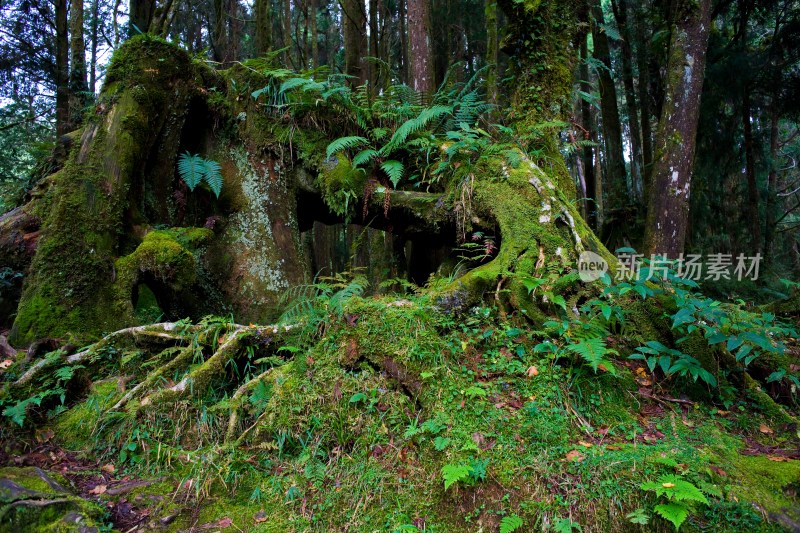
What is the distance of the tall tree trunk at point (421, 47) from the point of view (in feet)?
27.7

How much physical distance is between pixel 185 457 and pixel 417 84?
713cm

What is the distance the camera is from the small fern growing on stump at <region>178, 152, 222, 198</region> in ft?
18.4

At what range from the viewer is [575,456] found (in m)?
2.94

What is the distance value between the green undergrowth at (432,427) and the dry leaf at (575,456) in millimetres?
14

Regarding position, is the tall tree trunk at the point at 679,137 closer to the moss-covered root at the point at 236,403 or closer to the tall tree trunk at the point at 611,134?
the tall tree trunk at the point at 611,134

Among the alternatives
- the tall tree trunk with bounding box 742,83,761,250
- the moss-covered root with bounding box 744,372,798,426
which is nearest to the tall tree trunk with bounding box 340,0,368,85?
the moss-covered root with bounding box 744,372,798,426

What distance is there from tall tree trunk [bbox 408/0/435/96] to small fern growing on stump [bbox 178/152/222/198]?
4.27 metres

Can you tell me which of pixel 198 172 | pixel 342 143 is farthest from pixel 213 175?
pixel 342 143

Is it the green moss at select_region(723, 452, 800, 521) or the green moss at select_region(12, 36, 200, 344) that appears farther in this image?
the green moss at select_region(12, 36, 200, 344)

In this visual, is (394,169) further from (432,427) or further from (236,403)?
(432,427)

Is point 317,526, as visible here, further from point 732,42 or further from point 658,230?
point 732,42

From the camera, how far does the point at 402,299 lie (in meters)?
4.35

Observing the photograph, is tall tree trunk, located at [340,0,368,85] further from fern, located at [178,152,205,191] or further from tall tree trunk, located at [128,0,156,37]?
fern, located at [178,152,205,191]

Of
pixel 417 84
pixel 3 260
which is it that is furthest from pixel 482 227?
pixel 3 260
